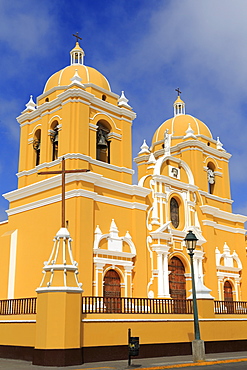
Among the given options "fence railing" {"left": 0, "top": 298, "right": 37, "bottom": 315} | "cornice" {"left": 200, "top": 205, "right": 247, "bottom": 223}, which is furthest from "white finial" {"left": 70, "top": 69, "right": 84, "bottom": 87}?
"fence railing" {"left": 0, "top": 298, "right": 37, "bottom": 315}

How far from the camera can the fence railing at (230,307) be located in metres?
16.2

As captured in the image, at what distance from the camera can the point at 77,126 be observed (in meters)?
18.0

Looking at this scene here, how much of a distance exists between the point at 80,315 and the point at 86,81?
11.3m

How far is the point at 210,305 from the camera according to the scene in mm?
15258

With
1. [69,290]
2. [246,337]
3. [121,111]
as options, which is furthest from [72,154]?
[246,337]

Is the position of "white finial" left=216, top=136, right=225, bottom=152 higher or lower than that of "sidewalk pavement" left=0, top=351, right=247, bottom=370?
higher

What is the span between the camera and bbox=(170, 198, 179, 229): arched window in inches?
832

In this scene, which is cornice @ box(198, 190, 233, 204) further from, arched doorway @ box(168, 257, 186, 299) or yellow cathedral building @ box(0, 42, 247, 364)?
arched doorway @ box(168, 257, 186, 299)

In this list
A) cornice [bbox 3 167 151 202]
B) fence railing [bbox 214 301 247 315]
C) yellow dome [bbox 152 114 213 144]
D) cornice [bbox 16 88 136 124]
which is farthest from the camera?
yellow dome [bbox 152 114 213 144]

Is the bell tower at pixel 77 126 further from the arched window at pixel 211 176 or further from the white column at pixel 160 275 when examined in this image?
the arched window at pixel 211 176

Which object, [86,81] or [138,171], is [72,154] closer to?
[86,81]

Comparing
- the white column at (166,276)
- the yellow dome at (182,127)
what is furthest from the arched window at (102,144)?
the yellow dome at (182,127)

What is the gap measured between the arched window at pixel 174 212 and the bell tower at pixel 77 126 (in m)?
2.88

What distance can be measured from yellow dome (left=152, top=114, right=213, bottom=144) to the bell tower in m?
5.78
